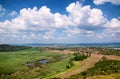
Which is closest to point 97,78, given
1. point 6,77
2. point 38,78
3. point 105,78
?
point 105,78

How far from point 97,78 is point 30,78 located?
41.8 m

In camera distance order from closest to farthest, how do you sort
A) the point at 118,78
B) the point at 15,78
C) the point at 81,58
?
the point at 118,78 → the point at 15,78 → the point at 81,58

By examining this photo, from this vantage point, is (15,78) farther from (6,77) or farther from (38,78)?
(38,78)

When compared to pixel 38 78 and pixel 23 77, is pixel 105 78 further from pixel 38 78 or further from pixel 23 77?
pixel 23 77

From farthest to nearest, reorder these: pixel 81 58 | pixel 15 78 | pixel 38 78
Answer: pixel 81 58, pixel 15 78, pixel 38 78

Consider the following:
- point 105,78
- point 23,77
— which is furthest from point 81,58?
point 105,78

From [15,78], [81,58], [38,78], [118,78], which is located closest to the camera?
[118,78]

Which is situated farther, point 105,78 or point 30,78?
point 30,78

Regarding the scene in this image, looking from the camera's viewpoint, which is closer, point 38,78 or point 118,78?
point 118,78

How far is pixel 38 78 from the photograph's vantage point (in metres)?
93.4

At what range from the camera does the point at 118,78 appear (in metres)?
64.7

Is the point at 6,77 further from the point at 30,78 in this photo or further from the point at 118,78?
the point at 118,78

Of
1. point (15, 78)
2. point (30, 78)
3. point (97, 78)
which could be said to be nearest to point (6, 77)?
point (15, 78)

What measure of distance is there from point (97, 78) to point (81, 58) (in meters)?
83.6
